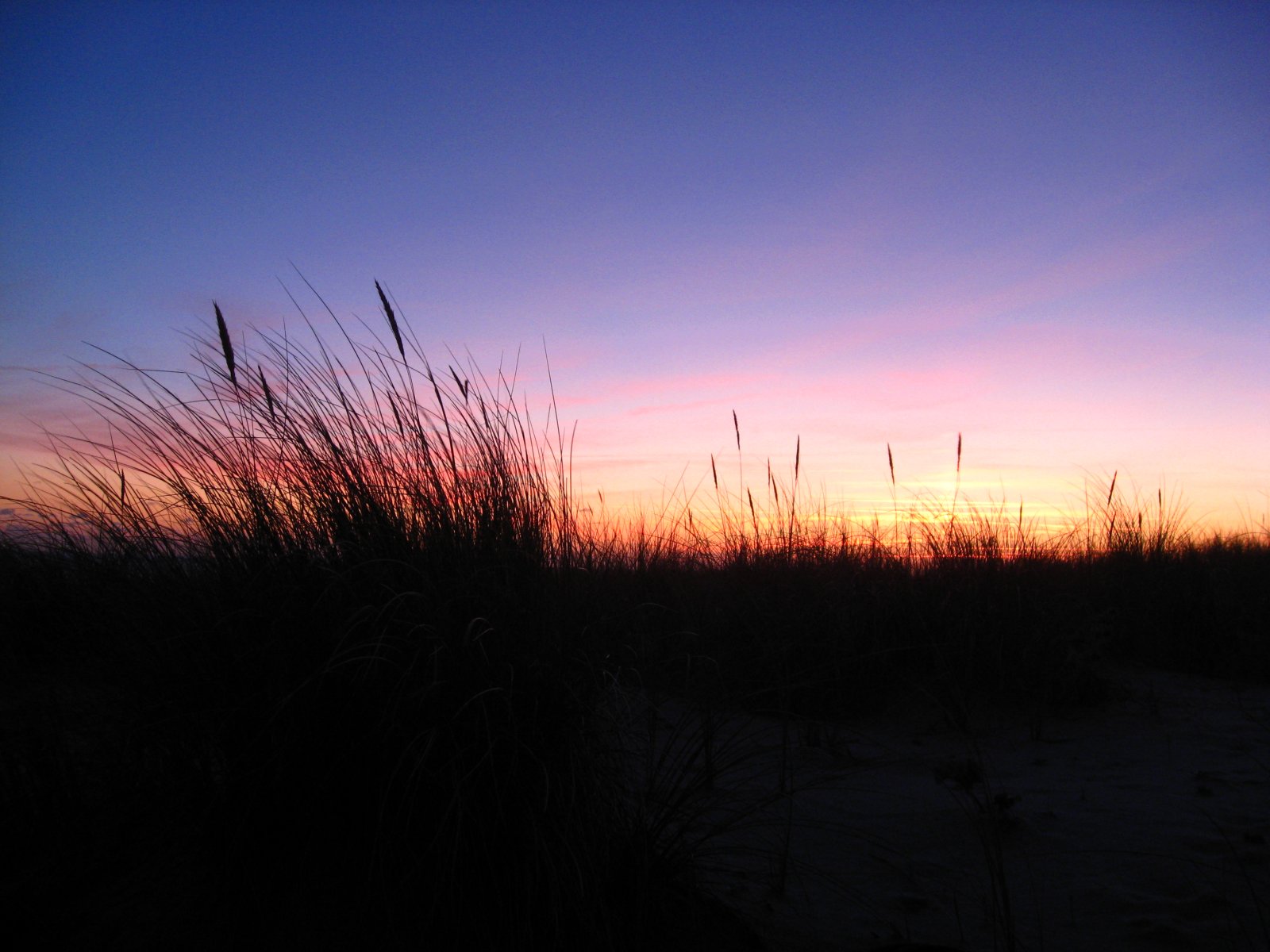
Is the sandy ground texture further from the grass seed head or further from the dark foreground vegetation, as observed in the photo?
the grass seed head

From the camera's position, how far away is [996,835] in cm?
177

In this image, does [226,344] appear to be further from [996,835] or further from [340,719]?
[996,835]

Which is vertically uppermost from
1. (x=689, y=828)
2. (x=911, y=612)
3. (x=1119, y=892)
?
(x=911, y=612)

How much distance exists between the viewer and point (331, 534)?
2.35m

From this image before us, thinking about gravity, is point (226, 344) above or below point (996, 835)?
above

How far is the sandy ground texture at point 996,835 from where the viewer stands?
6.57ft

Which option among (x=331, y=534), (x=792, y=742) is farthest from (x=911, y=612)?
(x=331, y=534)

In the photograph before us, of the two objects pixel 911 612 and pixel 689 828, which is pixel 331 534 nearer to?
pixel 689 828

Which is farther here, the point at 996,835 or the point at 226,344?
the point at 226,344

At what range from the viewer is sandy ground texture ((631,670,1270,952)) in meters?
2.00

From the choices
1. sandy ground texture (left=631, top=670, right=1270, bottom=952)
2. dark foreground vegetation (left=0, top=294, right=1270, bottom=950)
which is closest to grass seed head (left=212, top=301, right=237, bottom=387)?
dark foreground vegetation (left=0, top=294, right=1270, bottom=950)

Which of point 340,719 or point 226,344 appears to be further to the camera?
point 226,344

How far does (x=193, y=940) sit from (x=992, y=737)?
365 cm

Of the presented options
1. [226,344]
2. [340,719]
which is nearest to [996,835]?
[340,719]
